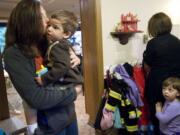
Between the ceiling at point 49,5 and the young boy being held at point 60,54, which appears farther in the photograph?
the ceiling at point 49,5

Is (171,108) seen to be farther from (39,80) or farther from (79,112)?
(79,112)

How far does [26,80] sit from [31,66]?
7 cm

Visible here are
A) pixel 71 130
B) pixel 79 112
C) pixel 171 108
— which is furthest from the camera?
pixel 79 112

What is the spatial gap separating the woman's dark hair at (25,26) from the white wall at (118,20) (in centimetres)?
139

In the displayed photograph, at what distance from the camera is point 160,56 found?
6.61 feet

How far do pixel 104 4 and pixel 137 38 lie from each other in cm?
58

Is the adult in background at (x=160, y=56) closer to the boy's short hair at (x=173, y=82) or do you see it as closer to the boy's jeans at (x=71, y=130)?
the boy's short hair at (x=173, y=82)

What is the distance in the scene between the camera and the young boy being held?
1072mm

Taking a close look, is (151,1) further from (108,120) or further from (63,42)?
(63,42)

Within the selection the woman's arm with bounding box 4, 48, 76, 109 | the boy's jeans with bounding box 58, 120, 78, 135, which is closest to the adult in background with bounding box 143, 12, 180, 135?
the boy's jeans with bounding box 58, 120, 78, 135

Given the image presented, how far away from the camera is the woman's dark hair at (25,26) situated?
3.23 feet

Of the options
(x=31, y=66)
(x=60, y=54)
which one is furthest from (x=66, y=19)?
(x=31, y=66)

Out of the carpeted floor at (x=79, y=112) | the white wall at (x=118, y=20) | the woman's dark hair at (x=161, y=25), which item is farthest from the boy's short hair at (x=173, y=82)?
the carpeted floor at (x=79, y=112)

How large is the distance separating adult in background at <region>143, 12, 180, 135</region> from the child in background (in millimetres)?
99
